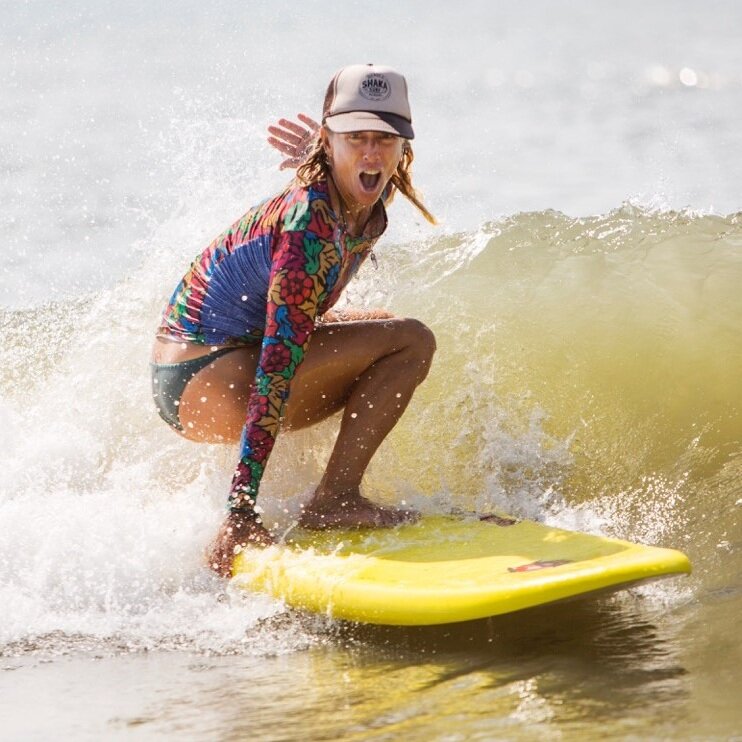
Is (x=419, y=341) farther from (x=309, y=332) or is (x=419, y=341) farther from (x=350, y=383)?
(x=309, y=332)

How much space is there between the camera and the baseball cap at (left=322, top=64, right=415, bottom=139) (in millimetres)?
3672

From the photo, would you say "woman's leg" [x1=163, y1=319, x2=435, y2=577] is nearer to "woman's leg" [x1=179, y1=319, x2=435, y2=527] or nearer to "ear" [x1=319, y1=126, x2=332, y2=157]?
"woman's leg" [x1=179, y1=319, x2=435, y2=527]

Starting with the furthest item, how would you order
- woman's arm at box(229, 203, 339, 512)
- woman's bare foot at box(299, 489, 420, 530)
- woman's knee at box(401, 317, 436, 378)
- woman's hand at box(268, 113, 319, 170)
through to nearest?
woman's hand at box(268, 113, 319, 170) < woman's knee at box(401, 317, 436, 378) < woman's bare foot at box(299, 489, 420, 530) < woman's arm at box(229, 203, 339, 512)

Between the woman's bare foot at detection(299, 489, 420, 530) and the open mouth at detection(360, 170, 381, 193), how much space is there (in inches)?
39.6

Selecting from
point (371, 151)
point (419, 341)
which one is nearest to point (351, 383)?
point (419, 341)

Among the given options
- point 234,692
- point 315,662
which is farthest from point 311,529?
point 234,692

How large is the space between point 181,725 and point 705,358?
12.0 ft

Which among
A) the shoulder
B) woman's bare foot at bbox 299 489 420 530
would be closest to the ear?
the shoulder

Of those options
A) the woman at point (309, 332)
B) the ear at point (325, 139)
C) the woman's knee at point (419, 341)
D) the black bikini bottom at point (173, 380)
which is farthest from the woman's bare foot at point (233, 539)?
the ear at point (325, 139)

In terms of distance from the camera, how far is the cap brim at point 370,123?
3654 mm

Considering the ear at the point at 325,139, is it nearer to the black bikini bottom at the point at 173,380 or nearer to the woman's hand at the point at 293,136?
the woman's hand at the point at 293,136

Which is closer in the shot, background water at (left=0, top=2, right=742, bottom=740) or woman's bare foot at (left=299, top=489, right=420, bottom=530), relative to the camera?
background water at (left=0, top=2, right=742, bottom=740)

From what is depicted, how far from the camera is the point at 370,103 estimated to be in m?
3.69

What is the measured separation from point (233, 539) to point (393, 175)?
1.32m
